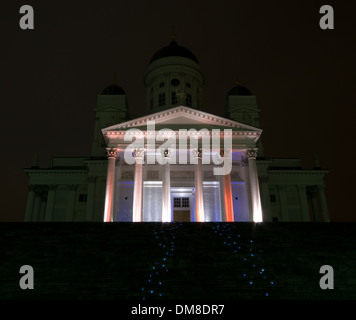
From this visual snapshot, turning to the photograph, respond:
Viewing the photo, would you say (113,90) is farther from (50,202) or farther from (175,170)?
(175,170)

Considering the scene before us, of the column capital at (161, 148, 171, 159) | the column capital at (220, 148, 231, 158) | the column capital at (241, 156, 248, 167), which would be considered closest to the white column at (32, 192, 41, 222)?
the column capital at (161, 148, 171, 159)

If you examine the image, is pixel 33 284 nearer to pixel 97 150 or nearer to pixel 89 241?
pixel 89 241

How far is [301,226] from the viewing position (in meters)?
19.9

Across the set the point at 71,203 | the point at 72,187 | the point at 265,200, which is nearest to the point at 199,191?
the point at 265,200

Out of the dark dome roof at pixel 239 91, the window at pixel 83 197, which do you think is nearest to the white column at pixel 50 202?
the window at pixel 83 197

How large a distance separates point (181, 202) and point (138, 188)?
5.20 meters

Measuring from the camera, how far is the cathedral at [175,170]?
2750cm

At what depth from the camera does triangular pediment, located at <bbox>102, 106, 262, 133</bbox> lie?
91.5 ft

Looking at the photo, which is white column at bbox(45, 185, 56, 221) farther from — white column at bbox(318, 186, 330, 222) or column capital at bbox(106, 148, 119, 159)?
white column at bbox(318, 186, 330, 222)

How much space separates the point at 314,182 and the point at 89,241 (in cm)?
2693

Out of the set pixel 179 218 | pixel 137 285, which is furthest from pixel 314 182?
pixel 137 285

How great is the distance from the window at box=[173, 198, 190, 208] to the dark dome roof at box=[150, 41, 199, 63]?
56.8ft

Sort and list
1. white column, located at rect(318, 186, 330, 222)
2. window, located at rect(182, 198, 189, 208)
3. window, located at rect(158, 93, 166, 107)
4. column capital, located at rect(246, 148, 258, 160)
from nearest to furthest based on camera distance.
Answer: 1. column capital, located at rect(246, 148, 258, 160)
2. window, located at rect(182, 198, 189, 208)
3. white column, located at rect(318, 186, 330, 222)
4. window, located at rect(158, 93, 166, 107)

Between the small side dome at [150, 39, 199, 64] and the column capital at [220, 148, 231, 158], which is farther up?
the small side dome at [150, 39, 199, 64]
